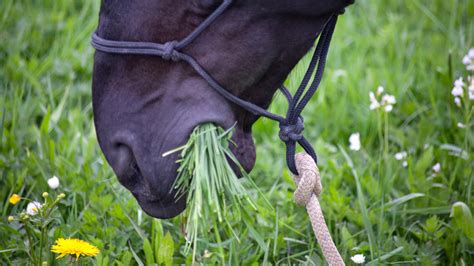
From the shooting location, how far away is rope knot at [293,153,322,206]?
1667mm

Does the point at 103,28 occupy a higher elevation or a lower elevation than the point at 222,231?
higher

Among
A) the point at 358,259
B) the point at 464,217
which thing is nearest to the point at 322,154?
the point at 464,217

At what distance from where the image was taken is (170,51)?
60.3 inches

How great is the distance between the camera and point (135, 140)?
1.58 m

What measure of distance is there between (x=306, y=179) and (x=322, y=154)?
3.67 ft

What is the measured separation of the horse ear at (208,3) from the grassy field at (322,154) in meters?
0.38

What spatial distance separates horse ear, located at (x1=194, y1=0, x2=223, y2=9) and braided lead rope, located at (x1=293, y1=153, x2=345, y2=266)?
1.49 ft

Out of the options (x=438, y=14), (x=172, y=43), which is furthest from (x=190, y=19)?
(x=438, y=14)

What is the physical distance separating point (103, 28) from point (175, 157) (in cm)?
37

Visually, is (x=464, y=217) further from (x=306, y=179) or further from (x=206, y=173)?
(x=206, y=173)

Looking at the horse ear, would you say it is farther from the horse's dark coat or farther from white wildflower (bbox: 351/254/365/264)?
white wildflower (bbox: 351/254/365/264)

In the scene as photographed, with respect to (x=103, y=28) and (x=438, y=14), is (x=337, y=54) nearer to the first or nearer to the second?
(x=438, y=14)

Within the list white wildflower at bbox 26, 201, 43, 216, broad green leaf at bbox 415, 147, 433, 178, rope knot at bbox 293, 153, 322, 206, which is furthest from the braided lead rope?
broad green leaf at bbox 415, 147, 433, 178

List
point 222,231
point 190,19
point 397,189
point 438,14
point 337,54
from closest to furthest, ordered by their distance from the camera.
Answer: point 190,19 → point 222,231 → point 397,189 → point 337,54 → point 438,14
